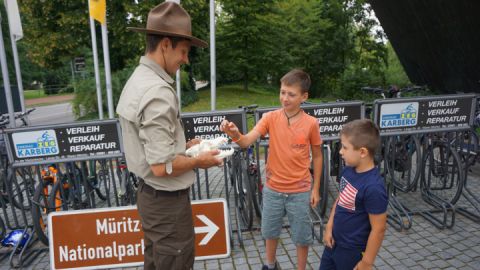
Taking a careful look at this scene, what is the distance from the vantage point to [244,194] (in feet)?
14.3

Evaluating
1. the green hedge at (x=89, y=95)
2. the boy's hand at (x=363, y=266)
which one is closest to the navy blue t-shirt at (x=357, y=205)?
the boy's hand at (x=363, y=266)

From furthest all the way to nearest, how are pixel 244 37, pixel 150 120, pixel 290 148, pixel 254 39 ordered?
pixel 254 39
pixel 244 37
pixel 290 148
pixel 150 120

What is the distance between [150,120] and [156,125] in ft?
0.13

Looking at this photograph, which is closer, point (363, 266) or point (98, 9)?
point (363, 266)

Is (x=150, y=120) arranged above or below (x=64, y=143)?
above

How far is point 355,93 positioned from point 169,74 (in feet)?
56.1

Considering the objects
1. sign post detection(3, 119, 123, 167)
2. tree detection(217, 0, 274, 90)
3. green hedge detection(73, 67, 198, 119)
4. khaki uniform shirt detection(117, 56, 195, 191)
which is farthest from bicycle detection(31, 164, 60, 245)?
tree detection(217, 0, 274, 90)

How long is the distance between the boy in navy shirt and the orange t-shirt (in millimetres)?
604

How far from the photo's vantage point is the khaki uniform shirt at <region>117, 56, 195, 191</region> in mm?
1753

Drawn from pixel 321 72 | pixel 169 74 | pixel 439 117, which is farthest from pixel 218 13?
pixel 169 74

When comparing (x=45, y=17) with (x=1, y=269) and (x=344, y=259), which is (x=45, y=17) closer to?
(x=1, y=269)

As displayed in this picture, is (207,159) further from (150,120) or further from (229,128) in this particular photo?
(229,128)

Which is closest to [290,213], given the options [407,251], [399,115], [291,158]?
[291,158]

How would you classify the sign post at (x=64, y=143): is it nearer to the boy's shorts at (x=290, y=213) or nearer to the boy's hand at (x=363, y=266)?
the boy's shorts at (x=290, y=213)
